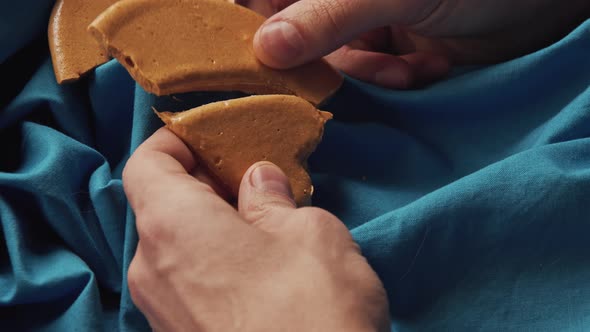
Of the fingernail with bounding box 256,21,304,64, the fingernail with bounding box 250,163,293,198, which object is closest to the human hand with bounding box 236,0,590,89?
the fingernail with bounding box 256,21,304,64

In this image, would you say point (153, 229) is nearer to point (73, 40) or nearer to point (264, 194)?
point (264, 194)

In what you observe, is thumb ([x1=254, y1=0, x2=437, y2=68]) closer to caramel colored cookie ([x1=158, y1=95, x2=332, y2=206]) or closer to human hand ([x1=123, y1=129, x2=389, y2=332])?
caramel colored cookie ([x1=158, y1=95, x2=332, y2=206])

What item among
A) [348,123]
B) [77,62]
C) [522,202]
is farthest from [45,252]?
[522,202]

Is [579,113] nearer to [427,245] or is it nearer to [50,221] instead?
[427,245]

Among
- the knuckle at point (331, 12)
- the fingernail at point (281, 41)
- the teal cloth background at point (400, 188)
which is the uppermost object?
the knuckle at point (331, 12)

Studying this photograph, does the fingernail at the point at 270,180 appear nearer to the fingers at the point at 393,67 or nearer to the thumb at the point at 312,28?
the thumb at the point at 312,28

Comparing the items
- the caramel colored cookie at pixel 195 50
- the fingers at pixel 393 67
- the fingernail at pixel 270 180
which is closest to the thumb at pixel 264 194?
the fingernail at pixel 270 180

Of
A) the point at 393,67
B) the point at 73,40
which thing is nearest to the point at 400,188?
the point at 393,67

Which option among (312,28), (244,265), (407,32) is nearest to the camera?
(244,265)
